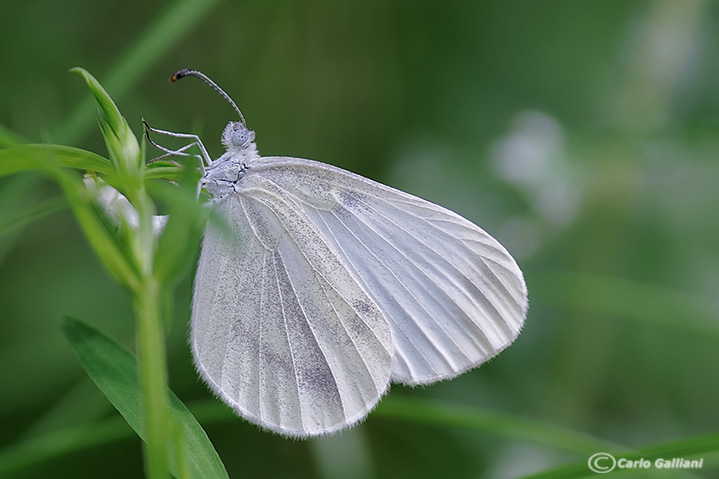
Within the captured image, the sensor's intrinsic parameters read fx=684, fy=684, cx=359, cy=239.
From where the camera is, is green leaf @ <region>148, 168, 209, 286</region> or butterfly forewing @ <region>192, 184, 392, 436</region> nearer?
green leaf @ <region>148, 168, 209, 286</region>

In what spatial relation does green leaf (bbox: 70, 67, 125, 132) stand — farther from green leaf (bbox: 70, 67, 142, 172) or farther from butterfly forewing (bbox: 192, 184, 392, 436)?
butterfly forewing (bbox: 192, 184, 392, 436)

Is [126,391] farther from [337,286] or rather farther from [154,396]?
[337,286]

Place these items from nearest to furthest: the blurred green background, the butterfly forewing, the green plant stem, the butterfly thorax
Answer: the green plant stem < the butterfly forewing < the butterfly thorax < the blurred green background

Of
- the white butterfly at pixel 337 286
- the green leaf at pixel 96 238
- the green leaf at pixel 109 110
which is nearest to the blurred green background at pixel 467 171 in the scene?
the white butterfly at pixel 337 286

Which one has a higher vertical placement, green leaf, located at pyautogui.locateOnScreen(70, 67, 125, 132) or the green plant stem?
green leaf, located at pyautogui.locateOnScreen(70, 67, 125, 132)

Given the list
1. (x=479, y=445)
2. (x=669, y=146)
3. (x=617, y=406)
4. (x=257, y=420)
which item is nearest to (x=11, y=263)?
(x=257, y=420)

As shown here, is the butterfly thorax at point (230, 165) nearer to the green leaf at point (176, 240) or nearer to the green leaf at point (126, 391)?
the green leaf at point (126, 391)

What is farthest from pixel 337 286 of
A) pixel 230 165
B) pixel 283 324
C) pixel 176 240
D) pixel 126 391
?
pixel 176 240

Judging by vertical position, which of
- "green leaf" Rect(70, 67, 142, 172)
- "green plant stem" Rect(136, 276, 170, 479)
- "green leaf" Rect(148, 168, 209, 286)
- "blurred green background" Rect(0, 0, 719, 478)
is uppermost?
"green leaf" Rect(70, 67, 142, 172)

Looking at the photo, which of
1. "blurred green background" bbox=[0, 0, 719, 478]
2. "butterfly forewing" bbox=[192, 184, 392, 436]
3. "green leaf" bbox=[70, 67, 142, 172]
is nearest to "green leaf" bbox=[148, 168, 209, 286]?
"green leaf" bbox=[70, 67, 142, 172]
